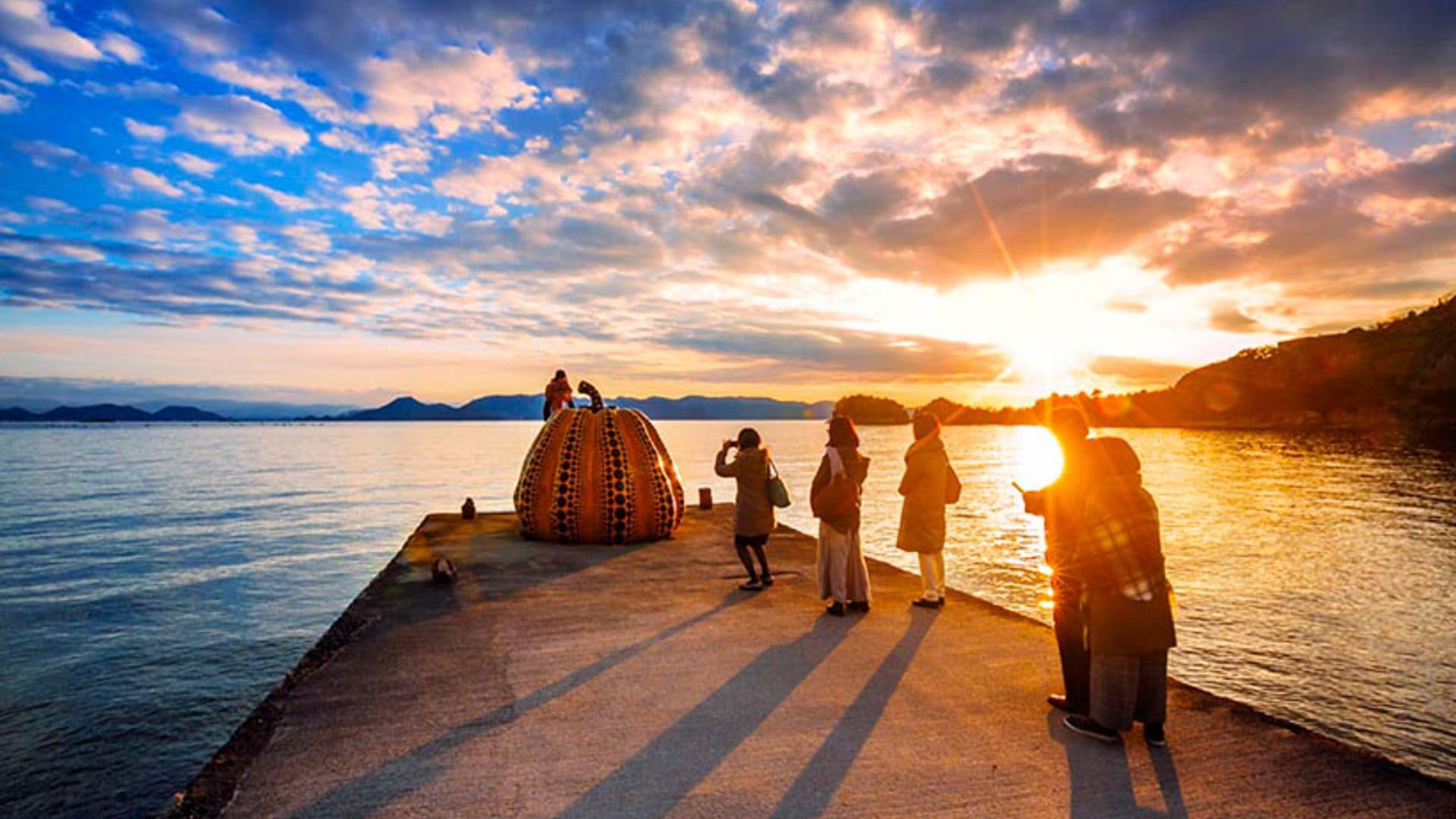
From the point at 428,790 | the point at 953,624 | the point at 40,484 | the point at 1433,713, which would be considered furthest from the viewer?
the point at 40,484

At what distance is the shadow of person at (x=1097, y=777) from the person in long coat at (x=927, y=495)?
10.9 feet

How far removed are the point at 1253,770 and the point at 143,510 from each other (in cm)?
3851

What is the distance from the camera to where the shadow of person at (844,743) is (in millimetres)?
4246

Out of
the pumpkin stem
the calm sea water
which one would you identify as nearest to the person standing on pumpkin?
the pumpkin stem

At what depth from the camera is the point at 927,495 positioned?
8.62 m

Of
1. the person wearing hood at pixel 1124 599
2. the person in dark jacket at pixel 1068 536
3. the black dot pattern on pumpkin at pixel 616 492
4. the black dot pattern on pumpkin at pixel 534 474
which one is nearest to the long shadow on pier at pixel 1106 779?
the person wearing hood at pixel 1124 599

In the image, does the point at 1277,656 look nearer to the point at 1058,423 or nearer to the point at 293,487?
the point at 1058,423

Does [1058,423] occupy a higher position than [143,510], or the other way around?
[1058,423]

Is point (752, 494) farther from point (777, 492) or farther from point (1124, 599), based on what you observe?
point (1124, 599)

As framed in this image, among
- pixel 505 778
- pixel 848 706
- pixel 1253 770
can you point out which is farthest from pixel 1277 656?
pixel 505 778

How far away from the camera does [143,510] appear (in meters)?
31.8

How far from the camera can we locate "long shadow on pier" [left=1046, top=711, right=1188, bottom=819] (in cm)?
416

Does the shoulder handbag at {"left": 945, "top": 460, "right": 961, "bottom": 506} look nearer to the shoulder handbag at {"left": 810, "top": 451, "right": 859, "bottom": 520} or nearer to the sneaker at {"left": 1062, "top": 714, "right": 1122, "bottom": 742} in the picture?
the shoulder handbag at {"left": 810, "top": 451, "right": 859, "bottom": 520}

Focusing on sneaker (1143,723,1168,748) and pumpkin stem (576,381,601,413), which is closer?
sneaker (1143,723,1168,748)
